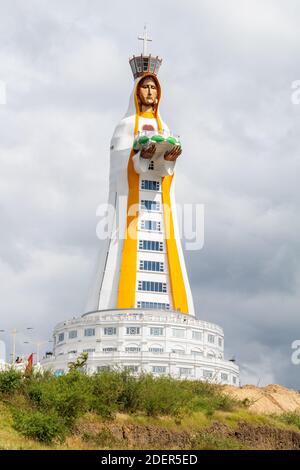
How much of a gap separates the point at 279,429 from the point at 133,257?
3365 cm

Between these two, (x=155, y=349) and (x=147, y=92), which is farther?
(x=147, y=92)

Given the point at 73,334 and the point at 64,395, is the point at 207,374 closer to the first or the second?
the point at 73,334

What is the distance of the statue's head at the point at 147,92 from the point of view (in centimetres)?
10412

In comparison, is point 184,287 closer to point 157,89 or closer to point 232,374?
point 232,374

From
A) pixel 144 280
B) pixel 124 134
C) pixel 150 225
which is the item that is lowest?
pixel 144 280

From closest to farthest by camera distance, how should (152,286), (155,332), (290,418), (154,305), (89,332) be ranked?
(290,418), (155,332), (89,332), (154,305), (152,286)

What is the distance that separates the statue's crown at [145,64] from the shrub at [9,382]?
50982 millimetres

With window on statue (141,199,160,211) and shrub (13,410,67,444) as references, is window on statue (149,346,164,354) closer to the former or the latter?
window on statue (141,199,160,211)

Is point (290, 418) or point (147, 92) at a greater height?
point (147, 92)

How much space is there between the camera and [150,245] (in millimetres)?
100375

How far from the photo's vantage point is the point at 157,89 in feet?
344

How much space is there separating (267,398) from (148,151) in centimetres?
2989

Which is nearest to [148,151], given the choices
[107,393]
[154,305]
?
[154,305]

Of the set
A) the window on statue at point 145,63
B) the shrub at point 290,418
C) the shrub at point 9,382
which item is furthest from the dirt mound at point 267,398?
the window on statue at point 145,63
